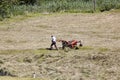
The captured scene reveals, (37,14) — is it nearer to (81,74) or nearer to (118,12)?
(118,12)

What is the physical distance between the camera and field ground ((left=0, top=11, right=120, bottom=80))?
27.8 m

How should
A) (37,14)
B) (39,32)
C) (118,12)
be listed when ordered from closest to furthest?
(39,32), (118,12), (37,14)

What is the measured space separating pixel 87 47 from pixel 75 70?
692 centimetres

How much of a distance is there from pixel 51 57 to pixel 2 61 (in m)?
3.81

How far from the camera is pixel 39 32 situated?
149ft

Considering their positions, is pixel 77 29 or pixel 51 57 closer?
pixel 51 57

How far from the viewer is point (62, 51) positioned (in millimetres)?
33000

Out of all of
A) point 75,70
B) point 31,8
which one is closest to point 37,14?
point 31,8

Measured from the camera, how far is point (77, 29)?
152 feet

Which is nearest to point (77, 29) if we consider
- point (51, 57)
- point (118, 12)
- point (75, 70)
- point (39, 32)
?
point (39, 32)

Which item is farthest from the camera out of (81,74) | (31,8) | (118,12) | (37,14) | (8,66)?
(31,8)

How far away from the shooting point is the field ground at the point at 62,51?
91.4 ft

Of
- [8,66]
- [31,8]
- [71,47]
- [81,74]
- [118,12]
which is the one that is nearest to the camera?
[81,74]

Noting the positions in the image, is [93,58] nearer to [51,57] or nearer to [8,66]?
[51,57]
